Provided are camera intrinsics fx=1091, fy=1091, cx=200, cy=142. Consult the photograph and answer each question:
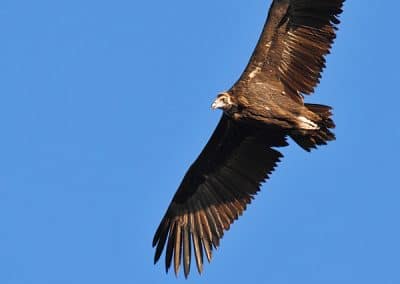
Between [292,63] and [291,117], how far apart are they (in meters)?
1.14

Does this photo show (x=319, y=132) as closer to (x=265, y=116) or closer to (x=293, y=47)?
(x=265, y=116)

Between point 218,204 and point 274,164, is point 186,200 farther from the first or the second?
point 274,164

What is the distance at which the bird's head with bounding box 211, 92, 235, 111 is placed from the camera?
65.6 ft

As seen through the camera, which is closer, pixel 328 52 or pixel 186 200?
pixel 328 52

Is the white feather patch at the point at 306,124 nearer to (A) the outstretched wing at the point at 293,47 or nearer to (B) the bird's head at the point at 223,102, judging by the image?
(A) the outstretched wing at the point at 293,47

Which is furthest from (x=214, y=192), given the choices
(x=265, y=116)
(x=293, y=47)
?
(x=293, y=47)

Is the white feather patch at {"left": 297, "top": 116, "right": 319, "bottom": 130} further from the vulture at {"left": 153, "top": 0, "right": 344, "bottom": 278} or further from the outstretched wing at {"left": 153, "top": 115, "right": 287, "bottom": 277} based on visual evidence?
the outstretched wing at {"left": 153, "top": 115, "right": 287, "bottom": 277}

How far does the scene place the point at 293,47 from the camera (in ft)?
67.1

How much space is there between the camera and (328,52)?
20.2m

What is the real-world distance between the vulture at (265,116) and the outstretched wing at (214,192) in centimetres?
2

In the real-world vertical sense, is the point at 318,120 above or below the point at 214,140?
below

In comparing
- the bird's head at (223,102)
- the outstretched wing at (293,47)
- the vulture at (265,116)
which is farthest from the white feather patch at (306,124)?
the bird's head at (223,102)

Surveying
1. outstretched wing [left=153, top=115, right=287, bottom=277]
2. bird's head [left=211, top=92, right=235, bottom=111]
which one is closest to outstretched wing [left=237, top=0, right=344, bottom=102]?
bird's head [left=211, top=92, right=235, bottom=111]

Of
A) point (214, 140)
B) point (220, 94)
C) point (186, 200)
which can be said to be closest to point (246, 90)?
point (220, 94)
